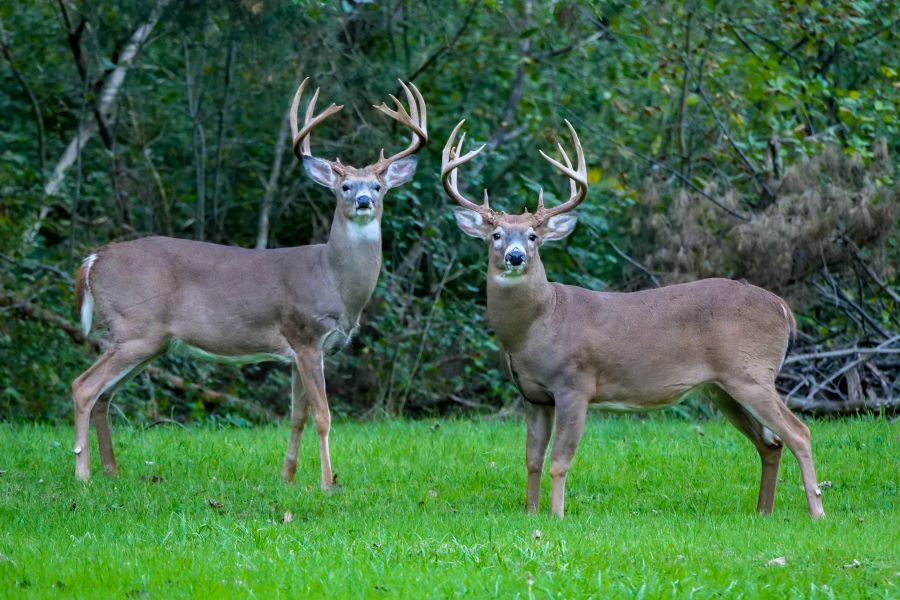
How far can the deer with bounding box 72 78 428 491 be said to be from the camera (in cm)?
825

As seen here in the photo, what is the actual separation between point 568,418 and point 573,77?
296 inches

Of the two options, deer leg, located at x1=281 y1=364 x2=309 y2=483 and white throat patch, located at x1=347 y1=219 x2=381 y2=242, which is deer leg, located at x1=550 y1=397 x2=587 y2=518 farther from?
white throat patch, located at x1=347 y1=219 x2=381 y2=242

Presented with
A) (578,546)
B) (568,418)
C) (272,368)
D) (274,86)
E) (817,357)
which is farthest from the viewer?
(272,368)

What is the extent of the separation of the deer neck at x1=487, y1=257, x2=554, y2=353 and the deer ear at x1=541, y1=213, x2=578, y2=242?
27cm

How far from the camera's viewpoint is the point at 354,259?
331 inches

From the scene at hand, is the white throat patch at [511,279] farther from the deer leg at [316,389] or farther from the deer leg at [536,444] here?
the deer leg at [316,389]

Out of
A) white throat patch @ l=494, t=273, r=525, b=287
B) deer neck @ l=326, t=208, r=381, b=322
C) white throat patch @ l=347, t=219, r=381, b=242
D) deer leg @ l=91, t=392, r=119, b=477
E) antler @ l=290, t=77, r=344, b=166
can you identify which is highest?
antler @ l=290, t=77, r=344, b=166

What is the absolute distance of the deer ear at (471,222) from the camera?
741 centimetres

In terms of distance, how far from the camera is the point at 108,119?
13016mm

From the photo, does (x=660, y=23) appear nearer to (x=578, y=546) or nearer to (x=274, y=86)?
(x=274, y=86)

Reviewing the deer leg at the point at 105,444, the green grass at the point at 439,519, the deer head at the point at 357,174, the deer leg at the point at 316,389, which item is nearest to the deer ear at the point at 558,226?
the deer head at the point at 357,174

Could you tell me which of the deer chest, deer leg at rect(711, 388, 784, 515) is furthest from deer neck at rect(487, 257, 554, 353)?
deer leg at rect(711, 388, 784, 515)

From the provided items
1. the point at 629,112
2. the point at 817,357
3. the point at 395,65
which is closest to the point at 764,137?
the point at 629,112

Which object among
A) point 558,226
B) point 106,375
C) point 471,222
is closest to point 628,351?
point 558,226
